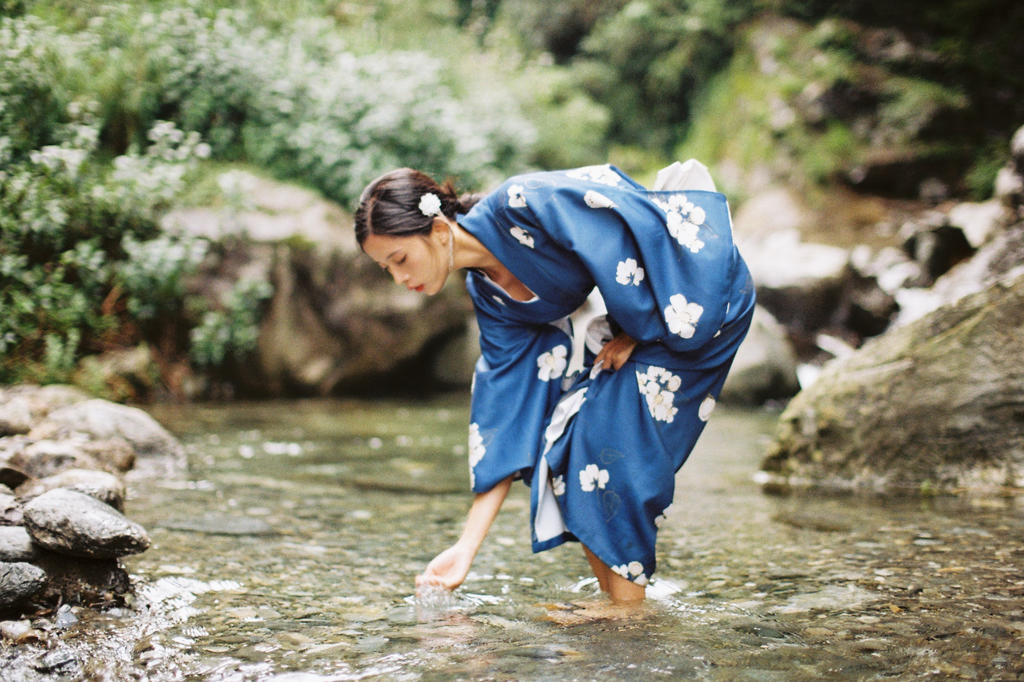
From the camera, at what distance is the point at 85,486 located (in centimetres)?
279

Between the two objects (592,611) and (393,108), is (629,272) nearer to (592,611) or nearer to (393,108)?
(592,611)

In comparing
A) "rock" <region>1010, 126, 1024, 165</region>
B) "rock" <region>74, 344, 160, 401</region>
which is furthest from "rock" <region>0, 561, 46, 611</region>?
"rock" <region>1010, 126, 1024, 165</region>

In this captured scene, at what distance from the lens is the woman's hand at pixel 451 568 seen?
2.43 m

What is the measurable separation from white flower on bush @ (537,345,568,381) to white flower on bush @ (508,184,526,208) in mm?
498

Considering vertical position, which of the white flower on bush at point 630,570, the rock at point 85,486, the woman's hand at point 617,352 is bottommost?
the white flower on bush at point 630,570

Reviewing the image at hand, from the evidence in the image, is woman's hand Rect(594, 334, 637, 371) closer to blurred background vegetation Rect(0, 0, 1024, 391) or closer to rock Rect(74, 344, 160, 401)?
blurred background vegetation Rect(0, 0, 1024, 391)

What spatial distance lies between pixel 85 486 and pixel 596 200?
192 cm

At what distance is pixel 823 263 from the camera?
10141 mm

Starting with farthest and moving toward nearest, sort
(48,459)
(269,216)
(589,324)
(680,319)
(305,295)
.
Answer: (305,295) → (269,216) → (48,459) → (589,324) → (680,319)

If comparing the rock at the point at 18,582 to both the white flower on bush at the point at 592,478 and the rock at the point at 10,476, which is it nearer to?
the rock at the point at 10,476

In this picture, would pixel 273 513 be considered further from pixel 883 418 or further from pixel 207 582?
pixel 883 418

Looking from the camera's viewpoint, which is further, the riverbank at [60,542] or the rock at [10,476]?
the rock at [10,476]

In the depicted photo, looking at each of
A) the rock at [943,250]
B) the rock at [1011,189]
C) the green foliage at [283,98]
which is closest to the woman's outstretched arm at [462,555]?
the green foliage at [283,98]

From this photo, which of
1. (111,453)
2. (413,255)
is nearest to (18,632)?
(413,255)
